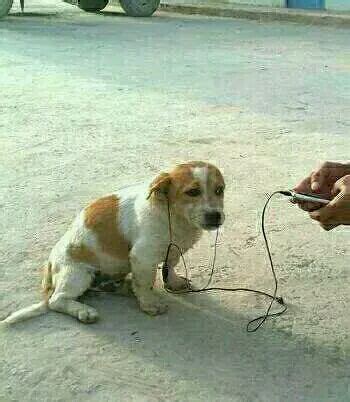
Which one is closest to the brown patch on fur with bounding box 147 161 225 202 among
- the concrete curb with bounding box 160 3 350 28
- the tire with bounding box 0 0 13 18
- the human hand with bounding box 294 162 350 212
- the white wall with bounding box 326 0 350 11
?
the human hand with bounding box 294 162 350 212

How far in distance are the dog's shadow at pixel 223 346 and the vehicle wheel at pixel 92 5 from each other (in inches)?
494

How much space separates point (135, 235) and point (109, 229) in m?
0.11

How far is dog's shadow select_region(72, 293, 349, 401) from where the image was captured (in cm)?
246

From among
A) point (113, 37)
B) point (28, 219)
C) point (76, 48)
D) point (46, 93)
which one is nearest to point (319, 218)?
point (28, 219)

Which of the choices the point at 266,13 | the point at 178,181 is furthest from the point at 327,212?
the point at 266,13

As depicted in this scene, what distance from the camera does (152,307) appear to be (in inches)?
114

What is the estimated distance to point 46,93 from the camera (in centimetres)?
692

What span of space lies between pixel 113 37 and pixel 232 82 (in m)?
4.02

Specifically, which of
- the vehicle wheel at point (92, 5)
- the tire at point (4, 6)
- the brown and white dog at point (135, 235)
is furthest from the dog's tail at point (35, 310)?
the vehicle wheel at point (92, 5)

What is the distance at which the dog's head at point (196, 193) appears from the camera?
8.94 ft

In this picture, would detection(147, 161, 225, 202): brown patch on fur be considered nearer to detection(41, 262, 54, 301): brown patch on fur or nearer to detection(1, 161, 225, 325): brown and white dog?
detection(1, 161, 225, 325): brown and white dog

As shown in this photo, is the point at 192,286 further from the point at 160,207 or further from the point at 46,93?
the point at 46,93

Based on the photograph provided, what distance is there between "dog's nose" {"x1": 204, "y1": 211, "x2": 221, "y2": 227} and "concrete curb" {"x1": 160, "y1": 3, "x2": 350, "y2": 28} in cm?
1018

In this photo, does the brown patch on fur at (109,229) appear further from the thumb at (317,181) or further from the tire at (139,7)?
the tire at (139,7)
